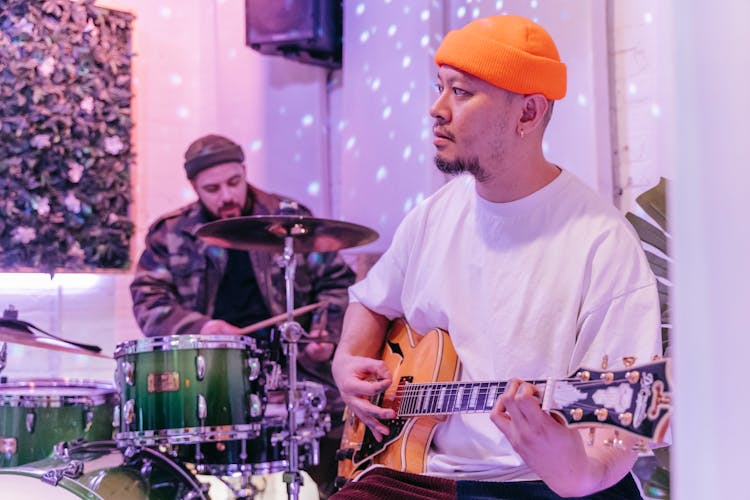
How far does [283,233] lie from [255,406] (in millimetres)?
638

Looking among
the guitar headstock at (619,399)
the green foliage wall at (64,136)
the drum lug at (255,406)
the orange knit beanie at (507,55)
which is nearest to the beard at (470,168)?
the orange knit beanie at (507,55)

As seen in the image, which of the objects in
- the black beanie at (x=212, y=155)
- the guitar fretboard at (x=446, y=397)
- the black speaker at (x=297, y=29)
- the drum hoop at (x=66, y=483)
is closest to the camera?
the guitar fretboard at (x=446, y=397)

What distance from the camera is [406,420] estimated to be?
2.16 m

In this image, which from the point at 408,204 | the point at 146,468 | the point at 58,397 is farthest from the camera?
the point at 408,204

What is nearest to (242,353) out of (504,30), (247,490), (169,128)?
(247,490)

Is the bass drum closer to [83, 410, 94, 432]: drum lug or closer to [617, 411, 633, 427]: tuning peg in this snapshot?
[83, 410, 94, 432]: drum lug

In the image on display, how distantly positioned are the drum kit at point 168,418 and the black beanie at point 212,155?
0.91 m

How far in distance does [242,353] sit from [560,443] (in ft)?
5.51

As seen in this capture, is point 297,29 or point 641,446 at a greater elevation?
point 297,29

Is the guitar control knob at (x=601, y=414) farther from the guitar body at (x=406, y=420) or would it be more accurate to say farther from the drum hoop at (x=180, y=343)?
the drum hoop at (x=180, y=343)

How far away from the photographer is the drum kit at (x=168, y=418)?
283 cm

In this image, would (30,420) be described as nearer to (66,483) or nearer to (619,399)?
(66,483)

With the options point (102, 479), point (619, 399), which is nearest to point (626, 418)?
point (619, 399)

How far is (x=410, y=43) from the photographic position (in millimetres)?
4039
